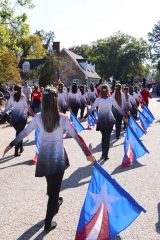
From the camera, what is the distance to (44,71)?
161 feet

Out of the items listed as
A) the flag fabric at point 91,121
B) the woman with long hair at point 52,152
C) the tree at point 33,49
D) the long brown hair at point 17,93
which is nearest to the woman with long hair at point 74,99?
the flag fabric at point 91,121

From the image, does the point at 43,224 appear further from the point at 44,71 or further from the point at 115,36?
the point at 115,36

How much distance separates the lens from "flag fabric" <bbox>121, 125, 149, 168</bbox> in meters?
10.1

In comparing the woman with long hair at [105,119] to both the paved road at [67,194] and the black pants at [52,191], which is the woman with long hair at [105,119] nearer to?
the paved road at [67,194]

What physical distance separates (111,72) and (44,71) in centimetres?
4743

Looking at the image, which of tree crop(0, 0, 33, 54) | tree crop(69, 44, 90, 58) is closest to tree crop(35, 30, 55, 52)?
tree crop(69, 44, 90, 58)

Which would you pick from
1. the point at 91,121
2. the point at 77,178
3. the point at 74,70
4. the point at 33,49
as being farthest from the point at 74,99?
the point at 33,49

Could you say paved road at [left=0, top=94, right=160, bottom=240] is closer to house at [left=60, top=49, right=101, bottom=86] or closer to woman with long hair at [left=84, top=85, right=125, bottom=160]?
woman with long hair at [left=84, top=85, right=125, bottom=160]

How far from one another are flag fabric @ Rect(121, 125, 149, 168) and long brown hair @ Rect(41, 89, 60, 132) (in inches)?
186

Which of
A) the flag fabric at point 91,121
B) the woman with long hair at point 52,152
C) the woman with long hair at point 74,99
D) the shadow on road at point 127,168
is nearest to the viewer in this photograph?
the woman with long hair at point 52,152

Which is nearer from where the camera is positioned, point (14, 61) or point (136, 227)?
point (136, 227)

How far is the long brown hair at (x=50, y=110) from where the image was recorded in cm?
545

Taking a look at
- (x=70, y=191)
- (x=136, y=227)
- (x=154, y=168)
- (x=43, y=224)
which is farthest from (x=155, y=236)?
(x=154, y=168)

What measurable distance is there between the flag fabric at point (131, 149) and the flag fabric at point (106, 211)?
4607mm
